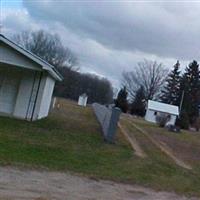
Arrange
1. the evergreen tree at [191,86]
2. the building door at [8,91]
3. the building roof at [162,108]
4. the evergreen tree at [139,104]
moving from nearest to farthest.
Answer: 1. the building door at [8,91]
2. the building roof at [162,108]
3. the evergreen tree at [191,86]
4. the evergreen tree at [139,104]

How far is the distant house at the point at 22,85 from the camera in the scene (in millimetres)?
23156

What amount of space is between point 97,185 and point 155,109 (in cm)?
6522

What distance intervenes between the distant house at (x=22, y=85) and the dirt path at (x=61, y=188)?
1280cm

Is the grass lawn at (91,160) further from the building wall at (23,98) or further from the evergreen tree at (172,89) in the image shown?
the evergreen tree at (172,89)

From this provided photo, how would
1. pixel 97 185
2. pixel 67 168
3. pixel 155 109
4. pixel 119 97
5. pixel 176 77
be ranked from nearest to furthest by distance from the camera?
pixel 97 185, pixel 67 168, pixel 155 109, pixel 119 97, pixel 176 77

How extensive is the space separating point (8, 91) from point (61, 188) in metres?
15.7

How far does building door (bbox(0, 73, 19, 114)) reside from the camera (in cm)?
2439

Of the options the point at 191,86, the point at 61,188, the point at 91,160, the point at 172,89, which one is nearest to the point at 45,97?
the point at 91,160

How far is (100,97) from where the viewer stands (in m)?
110

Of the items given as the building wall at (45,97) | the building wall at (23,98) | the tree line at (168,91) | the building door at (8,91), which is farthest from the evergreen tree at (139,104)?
the building wall at (23,98)

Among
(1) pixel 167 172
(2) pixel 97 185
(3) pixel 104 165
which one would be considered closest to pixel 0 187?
(2) pixel 97 185

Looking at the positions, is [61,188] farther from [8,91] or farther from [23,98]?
[8,91]

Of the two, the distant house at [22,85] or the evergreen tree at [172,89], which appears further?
the evergreen tree at [172,89]

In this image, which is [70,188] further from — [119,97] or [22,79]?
[119,97]
